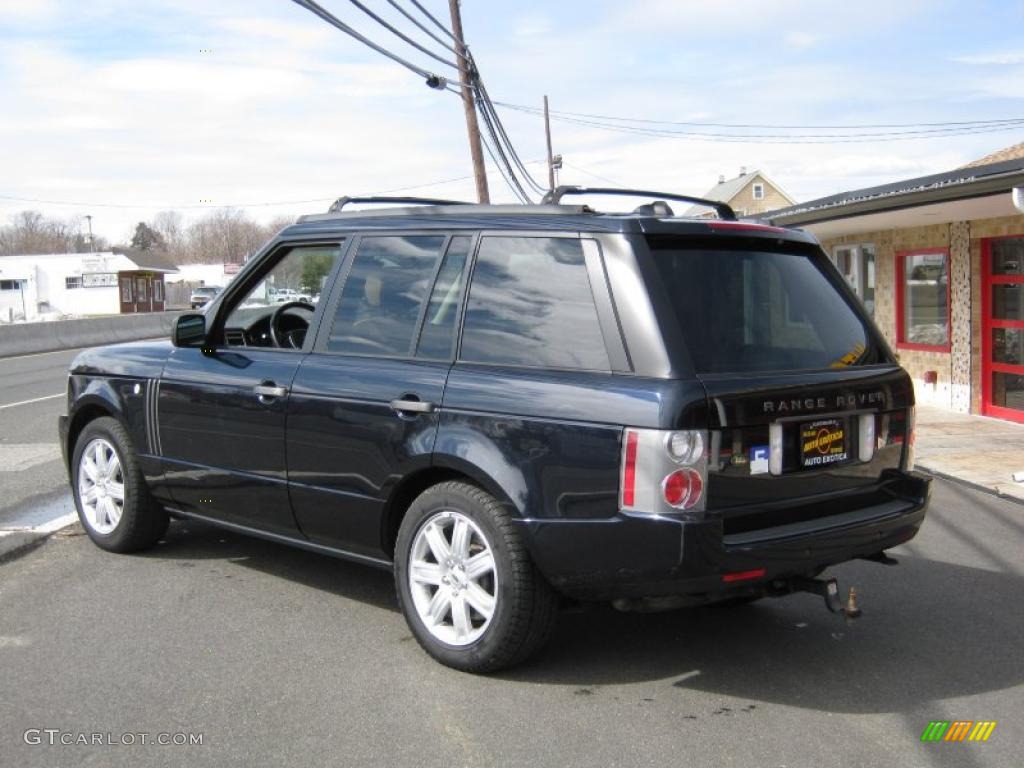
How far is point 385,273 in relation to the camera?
15.9 feet

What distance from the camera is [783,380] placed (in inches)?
158

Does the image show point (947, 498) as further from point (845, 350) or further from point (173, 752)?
point (173, 752)

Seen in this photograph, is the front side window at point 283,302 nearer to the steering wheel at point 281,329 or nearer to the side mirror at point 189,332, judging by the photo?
the steering wheel at point 281,329

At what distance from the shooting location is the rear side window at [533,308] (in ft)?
13.3

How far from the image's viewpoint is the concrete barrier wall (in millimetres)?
27172

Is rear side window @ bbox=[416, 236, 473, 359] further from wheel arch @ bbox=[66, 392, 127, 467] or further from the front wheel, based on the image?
wheel arch @ bbox=[66, 392, 127, 467]

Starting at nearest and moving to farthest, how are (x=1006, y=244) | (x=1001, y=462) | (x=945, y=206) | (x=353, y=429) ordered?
(x=353, y=429) → (x=1001, y=462) → (x=945, y=206) → (x=1006, y=244)

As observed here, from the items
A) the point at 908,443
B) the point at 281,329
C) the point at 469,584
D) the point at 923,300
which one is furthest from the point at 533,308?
the point at 923,300

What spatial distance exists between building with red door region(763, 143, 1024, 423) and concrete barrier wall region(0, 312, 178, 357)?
16830mm

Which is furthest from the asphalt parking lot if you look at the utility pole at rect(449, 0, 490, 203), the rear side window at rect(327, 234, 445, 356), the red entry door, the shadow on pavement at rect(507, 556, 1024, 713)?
the utility pole at rect(449, 0, 490, 203)

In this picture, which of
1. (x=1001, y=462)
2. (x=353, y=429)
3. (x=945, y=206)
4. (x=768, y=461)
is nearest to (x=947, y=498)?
(x=1001, y=462)

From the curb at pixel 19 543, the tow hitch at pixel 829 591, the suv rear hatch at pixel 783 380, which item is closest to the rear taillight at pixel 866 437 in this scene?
the suv rear hatch at pixel 783 380

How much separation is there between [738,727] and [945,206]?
870cm

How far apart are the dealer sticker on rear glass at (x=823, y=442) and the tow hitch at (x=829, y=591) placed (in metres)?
0.48
